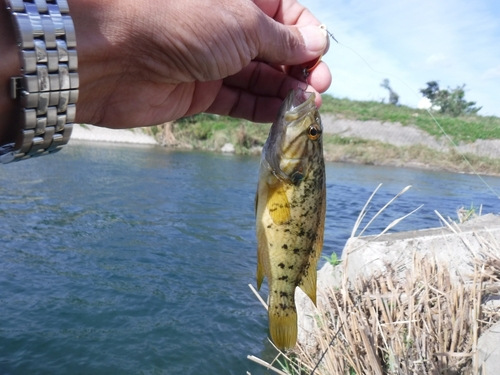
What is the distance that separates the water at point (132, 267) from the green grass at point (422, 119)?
49.6 ft

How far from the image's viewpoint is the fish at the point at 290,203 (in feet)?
8.96

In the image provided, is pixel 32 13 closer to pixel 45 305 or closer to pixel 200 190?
pixel 45 305

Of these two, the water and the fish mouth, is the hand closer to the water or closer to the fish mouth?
the fish mouth

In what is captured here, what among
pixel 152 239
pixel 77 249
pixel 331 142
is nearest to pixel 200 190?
pixel 152 239

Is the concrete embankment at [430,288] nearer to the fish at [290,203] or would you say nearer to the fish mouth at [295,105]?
the fish at [290,203]

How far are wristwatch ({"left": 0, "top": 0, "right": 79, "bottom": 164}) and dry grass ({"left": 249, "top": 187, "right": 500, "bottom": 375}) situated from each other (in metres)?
2.57

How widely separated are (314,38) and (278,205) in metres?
1.20

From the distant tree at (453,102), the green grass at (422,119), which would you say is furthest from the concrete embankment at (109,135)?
the distant tree at (453,102)

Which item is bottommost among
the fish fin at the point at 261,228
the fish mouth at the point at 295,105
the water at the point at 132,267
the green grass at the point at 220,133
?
the water at the point at 132,267

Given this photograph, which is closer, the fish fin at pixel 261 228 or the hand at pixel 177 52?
the hand at pixel 177 52

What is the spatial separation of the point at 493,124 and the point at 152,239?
30930 millimetres

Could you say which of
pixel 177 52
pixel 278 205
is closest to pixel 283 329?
pixel 278 205

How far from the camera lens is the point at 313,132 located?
8.93 ft

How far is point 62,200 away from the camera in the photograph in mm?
13508
